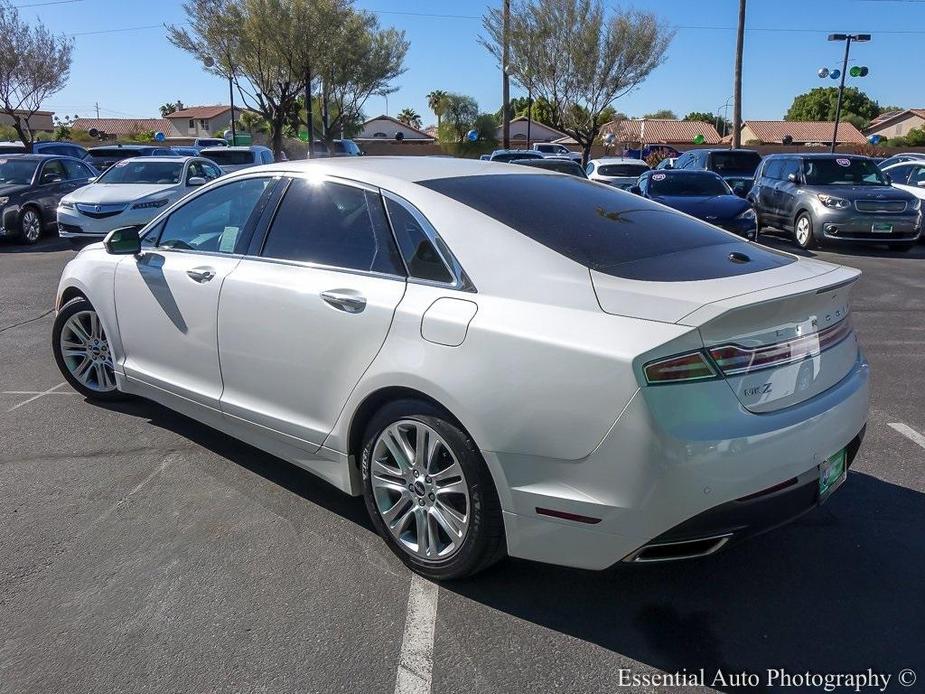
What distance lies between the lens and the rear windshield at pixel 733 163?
60.7 feet

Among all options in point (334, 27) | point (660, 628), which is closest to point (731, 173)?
point (660, 628)

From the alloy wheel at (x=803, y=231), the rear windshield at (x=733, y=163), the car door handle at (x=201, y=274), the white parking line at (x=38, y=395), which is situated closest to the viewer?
the car door handle at (x=201, y=274)

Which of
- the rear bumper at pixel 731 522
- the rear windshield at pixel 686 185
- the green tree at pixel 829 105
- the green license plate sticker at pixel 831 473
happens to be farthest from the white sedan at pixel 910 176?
the green tree at pixel 829 105

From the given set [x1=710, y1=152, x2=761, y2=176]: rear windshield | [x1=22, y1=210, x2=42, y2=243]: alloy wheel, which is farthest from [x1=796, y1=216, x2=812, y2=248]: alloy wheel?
[x1=22, y1=210, x2=42, y2=243]: alloy wheel

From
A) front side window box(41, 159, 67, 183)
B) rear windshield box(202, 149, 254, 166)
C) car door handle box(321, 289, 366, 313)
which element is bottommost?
car door handle box(321, 289, 366, 313)

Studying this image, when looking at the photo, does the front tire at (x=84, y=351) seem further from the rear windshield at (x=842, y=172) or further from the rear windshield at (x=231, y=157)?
the rear windshield at (x=231, y=157)

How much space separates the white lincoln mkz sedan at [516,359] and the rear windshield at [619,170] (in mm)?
15649

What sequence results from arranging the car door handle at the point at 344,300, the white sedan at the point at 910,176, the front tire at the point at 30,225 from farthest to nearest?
the white sedan at the point at 910,176, the front tire at the point at 30,225, the car door handle at the point at 344,300

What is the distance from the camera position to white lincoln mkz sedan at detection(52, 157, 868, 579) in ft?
8.16

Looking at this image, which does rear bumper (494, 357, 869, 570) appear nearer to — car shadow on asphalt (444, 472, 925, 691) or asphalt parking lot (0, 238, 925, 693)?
car shadow on asphalt (444, 472, 925, 691)

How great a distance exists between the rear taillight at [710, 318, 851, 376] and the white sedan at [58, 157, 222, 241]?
35.2 feet

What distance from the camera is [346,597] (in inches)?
118

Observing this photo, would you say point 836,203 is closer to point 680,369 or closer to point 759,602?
point 759,602

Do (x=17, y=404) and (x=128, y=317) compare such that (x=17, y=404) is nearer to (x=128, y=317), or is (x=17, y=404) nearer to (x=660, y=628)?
(x=128, y=317)
